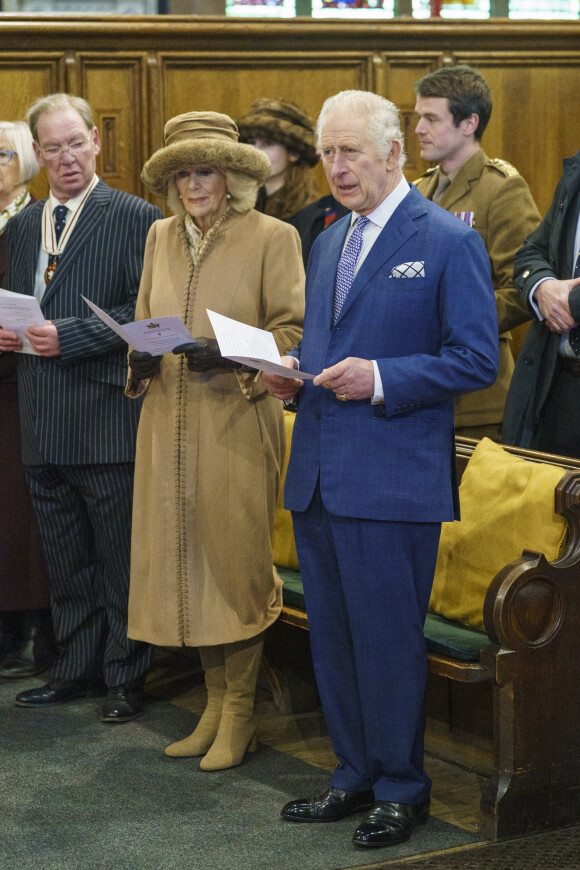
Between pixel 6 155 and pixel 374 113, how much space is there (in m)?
1.97

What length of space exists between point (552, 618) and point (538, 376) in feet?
3.00

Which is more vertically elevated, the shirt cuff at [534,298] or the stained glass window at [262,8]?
the stained glass window at [262,8]

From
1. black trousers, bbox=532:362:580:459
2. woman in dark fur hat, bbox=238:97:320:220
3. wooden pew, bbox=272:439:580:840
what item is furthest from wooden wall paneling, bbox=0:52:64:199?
wooden pew, bbox=272:439:580:840

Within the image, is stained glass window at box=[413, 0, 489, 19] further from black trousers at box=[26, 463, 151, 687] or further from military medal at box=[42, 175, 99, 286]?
black trousers at box=[26, 463, 151, 687]

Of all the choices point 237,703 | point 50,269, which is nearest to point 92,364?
point 50,269

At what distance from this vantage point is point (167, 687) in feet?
13.3

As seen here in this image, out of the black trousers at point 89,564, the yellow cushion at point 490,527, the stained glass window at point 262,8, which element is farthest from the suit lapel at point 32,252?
the stained glass window at point 262,8

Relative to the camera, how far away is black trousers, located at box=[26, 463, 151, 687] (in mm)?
3748

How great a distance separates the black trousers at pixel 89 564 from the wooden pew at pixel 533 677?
1.19m

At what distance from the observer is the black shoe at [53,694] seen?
3.88 meters

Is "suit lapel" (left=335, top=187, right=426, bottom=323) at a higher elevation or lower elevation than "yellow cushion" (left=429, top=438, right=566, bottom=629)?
higher

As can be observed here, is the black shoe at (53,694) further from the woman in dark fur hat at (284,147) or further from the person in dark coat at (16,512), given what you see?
the woman in dark fur hat at (284,147)

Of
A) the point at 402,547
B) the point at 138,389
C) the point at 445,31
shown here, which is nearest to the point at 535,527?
the point at 402,547

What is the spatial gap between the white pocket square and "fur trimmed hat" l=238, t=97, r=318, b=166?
2254 millimetres
